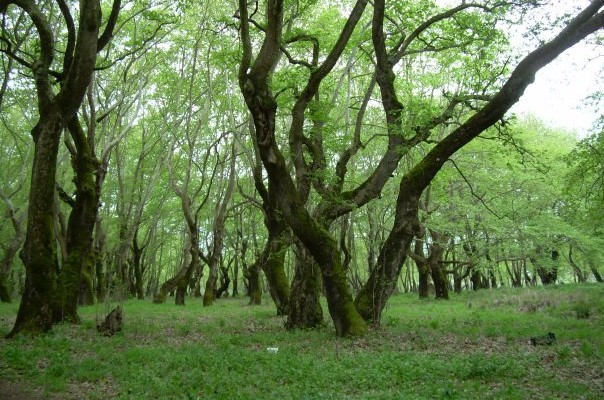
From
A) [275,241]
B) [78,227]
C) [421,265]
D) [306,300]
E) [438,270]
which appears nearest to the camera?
[306,300]

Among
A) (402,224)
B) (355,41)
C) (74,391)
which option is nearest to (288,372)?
(74,391)

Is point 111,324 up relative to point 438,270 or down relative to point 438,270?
down

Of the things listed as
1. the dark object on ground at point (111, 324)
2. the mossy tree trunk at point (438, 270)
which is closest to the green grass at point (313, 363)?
the dark object on ground at point (111, 324)

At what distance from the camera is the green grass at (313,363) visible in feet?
22.0

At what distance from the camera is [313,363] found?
27.3 ft

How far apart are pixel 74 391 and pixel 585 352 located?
8710 millimetres

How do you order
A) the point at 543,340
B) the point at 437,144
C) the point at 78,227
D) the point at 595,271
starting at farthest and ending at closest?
the point at 595,271 < the point at 78,227 < the point at 437,144 < the point at 543,340

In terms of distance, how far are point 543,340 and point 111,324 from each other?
1016 centimetres

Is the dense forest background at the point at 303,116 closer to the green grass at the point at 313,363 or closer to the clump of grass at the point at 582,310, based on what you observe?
the green grass at the point at 313,363

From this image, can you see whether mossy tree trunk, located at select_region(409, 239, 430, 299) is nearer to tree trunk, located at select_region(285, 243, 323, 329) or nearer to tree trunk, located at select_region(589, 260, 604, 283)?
tree trunk, located at select_region(285, 243, 323, 329)

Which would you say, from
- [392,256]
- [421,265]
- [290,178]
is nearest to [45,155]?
[290,178]

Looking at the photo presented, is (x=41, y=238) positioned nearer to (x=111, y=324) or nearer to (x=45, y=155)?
(x=45, y=155)

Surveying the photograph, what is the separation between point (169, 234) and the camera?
1666 inches

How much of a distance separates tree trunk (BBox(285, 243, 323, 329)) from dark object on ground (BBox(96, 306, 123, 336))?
14.8 feet
